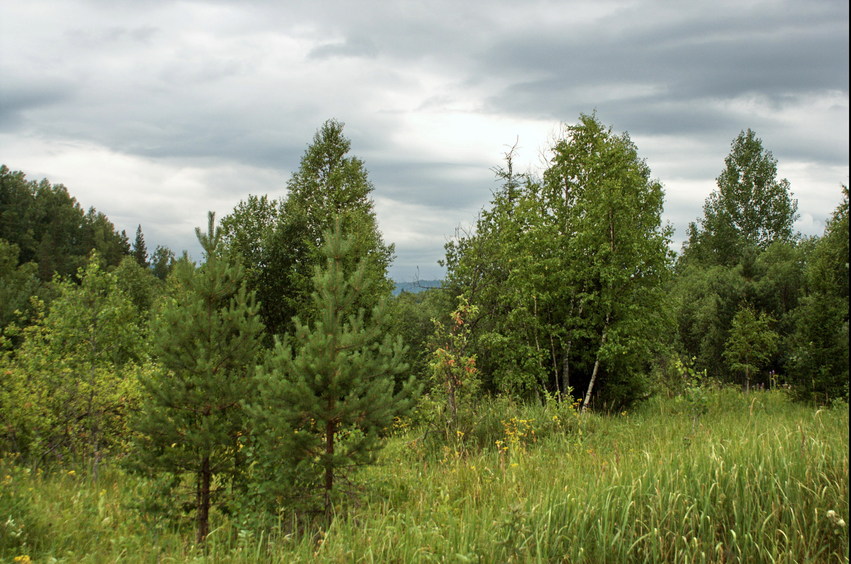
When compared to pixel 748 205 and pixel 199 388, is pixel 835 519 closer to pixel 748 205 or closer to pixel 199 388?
pixel 199 388

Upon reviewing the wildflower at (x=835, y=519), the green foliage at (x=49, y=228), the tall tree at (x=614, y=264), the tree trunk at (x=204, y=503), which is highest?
the green foliage at (x=49, y=228)

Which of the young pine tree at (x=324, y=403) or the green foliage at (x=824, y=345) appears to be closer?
the young pine tree at (x=324, y=403)

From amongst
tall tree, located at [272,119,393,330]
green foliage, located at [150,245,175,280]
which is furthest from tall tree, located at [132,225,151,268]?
tall tree, located at [272,119,393,330]

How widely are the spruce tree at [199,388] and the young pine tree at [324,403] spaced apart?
21.5 inches

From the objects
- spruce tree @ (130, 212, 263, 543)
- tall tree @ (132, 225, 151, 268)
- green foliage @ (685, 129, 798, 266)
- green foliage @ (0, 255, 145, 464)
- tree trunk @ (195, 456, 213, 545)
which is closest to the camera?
spruce tree @ (130, 212, 263, 543)

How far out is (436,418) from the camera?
31.7 ft

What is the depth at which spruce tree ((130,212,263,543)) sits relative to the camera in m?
5.62

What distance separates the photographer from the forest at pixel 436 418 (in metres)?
4.00

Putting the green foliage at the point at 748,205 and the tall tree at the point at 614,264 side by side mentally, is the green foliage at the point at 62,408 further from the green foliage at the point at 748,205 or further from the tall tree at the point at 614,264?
the green foliage at the point at 748,205

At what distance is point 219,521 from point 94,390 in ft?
15.9

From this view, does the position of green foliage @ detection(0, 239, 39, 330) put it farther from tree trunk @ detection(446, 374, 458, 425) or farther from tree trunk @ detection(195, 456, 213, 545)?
tree trunk @ detection(195, 456, 213, 545)

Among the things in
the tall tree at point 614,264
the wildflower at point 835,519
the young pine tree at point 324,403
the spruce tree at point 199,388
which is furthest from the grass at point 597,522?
the tall tree at point 614,264

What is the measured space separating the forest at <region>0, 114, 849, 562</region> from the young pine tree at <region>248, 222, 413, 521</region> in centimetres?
3

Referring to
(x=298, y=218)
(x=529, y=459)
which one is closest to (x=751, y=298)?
(x=298, y=218)
